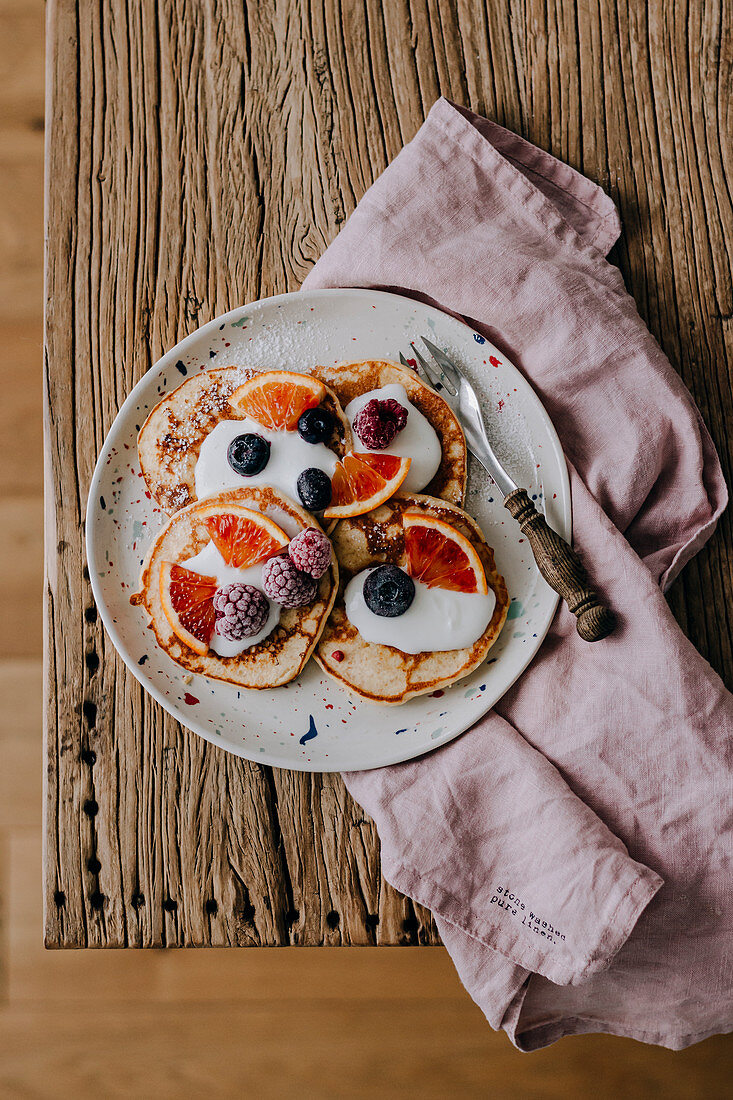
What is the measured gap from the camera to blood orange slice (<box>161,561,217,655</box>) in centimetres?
156

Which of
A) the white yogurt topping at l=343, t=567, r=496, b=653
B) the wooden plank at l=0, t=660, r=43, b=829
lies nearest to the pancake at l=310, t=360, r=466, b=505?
the white yogurt topping at l=343, t=567, r=496, b=653

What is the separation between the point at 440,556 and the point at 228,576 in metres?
0.42

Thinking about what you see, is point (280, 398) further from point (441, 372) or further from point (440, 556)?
point (440, 556)

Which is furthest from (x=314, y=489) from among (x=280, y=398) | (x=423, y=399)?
(x=423, y=399)

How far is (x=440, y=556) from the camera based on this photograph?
5.02ft

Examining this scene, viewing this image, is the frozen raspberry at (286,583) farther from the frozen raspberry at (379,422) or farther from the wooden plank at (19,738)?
the wooden plank at (19,738)

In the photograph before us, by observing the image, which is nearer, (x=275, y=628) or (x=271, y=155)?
(x=275, y=628)

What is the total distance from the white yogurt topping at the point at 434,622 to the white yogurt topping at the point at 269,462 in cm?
25

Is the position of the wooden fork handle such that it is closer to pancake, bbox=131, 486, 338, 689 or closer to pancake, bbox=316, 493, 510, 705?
pancake, bbox=316, 493, 510, 705

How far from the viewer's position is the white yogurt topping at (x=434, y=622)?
5.04 feet

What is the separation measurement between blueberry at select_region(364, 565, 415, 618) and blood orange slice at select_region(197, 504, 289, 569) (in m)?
0.19

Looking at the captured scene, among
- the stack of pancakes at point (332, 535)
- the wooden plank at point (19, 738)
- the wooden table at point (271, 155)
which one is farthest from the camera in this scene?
the wooden plank at point (19, 738)

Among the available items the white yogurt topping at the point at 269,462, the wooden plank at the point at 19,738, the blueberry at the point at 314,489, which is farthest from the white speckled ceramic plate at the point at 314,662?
the wooden plank at the point at 19,738

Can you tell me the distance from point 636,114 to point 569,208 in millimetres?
285
